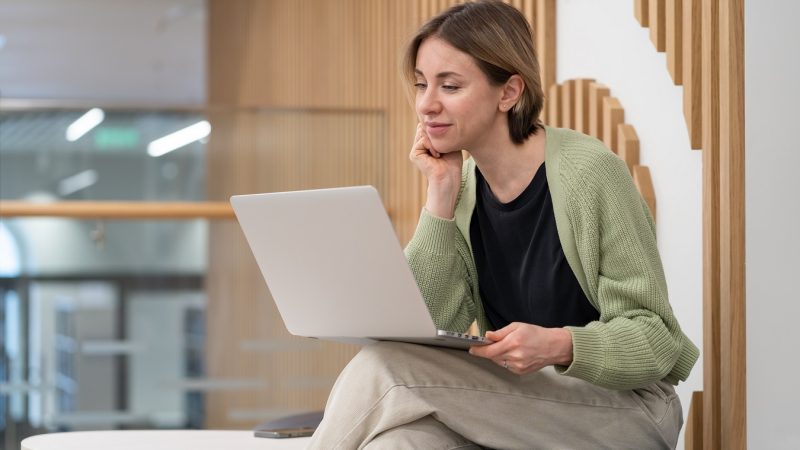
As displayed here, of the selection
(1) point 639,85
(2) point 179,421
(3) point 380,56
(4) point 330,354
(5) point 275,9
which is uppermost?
(5) point 275,9

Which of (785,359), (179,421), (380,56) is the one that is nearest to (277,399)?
(179,421)

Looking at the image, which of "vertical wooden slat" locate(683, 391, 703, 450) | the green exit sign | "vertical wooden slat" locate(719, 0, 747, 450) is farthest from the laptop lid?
the green exit sign

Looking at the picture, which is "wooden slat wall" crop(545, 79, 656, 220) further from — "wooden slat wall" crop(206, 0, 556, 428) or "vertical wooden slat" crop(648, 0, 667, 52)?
"wooden slat wall" crop(206, 0, 556, 428)

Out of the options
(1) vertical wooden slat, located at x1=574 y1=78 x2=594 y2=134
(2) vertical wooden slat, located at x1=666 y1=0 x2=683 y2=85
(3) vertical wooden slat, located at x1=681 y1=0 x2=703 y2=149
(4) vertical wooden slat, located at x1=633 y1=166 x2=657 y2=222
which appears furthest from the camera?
(1) vertical wooden slat, located at x1=574 y1=78 x2=594 y2=134

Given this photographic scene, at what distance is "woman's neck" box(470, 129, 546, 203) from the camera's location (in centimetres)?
186

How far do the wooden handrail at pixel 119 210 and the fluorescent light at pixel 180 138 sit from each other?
0.27 metres

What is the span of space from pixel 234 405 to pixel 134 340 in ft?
1.95

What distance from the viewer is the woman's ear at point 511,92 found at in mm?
1874

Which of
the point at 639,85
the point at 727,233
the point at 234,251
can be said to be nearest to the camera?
the point at 727,233

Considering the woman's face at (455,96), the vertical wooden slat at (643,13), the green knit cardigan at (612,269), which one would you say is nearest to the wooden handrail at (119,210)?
the vertical wooden slat at (643,13)

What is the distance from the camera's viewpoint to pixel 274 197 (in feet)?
5.41

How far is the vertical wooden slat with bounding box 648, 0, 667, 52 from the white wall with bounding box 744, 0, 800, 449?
36cm

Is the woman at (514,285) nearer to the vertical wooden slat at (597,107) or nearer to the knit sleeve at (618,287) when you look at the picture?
the knit sleeve at (618,287)

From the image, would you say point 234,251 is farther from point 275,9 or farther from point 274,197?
point 274,197
